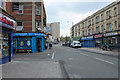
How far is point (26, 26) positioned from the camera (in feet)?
64.9

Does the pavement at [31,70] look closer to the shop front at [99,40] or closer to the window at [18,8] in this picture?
the window at [18,8]

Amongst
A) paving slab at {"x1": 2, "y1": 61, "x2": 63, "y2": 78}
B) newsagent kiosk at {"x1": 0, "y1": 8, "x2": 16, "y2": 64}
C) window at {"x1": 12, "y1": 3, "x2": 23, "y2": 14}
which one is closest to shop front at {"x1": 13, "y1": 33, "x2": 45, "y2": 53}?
window at {"x1": 12, "y1": 3, "x2": 23, "y2": 14}

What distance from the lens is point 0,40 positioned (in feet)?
28.6

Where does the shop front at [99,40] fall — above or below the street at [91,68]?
above

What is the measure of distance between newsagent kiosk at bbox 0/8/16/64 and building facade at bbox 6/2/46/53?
8.95 m

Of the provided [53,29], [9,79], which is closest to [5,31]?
[9,79]

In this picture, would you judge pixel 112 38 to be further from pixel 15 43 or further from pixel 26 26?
pixel 15 43

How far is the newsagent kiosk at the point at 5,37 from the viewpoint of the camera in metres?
8.42

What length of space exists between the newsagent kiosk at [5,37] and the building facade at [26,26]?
895 cm

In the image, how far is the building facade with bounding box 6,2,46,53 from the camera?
19.1 metres

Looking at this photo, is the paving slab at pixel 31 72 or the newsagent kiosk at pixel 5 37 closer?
the paving slab at pixel 31 72

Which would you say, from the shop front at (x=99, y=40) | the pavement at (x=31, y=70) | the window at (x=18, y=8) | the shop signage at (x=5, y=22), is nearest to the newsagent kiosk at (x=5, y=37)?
the shop signage at (x=5, y=22)

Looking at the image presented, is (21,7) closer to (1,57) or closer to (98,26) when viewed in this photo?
(1,57)

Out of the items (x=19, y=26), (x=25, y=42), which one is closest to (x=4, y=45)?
(x=25, y=42)
